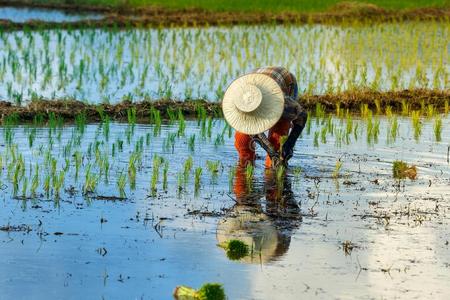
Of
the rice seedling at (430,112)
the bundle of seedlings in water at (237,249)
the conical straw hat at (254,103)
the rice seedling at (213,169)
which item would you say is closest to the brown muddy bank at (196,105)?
the rice seedling at (430,112)

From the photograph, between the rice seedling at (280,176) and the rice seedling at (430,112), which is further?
the rice seedling at (430,112)

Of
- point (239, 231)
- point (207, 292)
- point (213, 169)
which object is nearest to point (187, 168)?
point (213, 169)

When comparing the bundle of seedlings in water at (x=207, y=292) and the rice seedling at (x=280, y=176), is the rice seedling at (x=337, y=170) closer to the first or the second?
the rice seedling at (x=280, y=176)

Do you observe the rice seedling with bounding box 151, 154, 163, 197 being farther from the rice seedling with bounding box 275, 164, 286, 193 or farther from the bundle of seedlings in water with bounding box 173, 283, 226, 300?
the bundle of seedlings in water with bounding box 173, 283, 226, 300

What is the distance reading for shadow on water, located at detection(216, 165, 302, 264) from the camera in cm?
558

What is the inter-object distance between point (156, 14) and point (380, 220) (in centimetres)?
1348

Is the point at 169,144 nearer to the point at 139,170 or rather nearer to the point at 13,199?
the point at 139,170

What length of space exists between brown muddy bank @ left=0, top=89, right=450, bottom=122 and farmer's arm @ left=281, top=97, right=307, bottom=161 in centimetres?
209

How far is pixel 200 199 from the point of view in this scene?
675 centimetres

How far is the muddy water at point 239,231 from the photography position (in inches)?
194

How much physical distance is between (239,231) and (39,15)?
14.2 meters

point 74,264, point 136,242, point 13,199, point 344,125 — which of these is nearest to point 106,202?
point 13,199

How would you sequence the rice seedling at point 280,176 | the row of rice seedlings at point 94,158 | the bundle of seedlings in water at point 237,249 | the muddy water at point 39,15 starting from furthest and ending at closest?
the muddy water at point 39,15
the rice seedling at point 280,176
the row of rice seedlings at point 94,158
the bundle of seedlings in water at point 237,249

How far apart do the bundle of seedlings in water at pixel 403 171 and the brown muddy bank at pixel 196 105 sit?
2573mm
